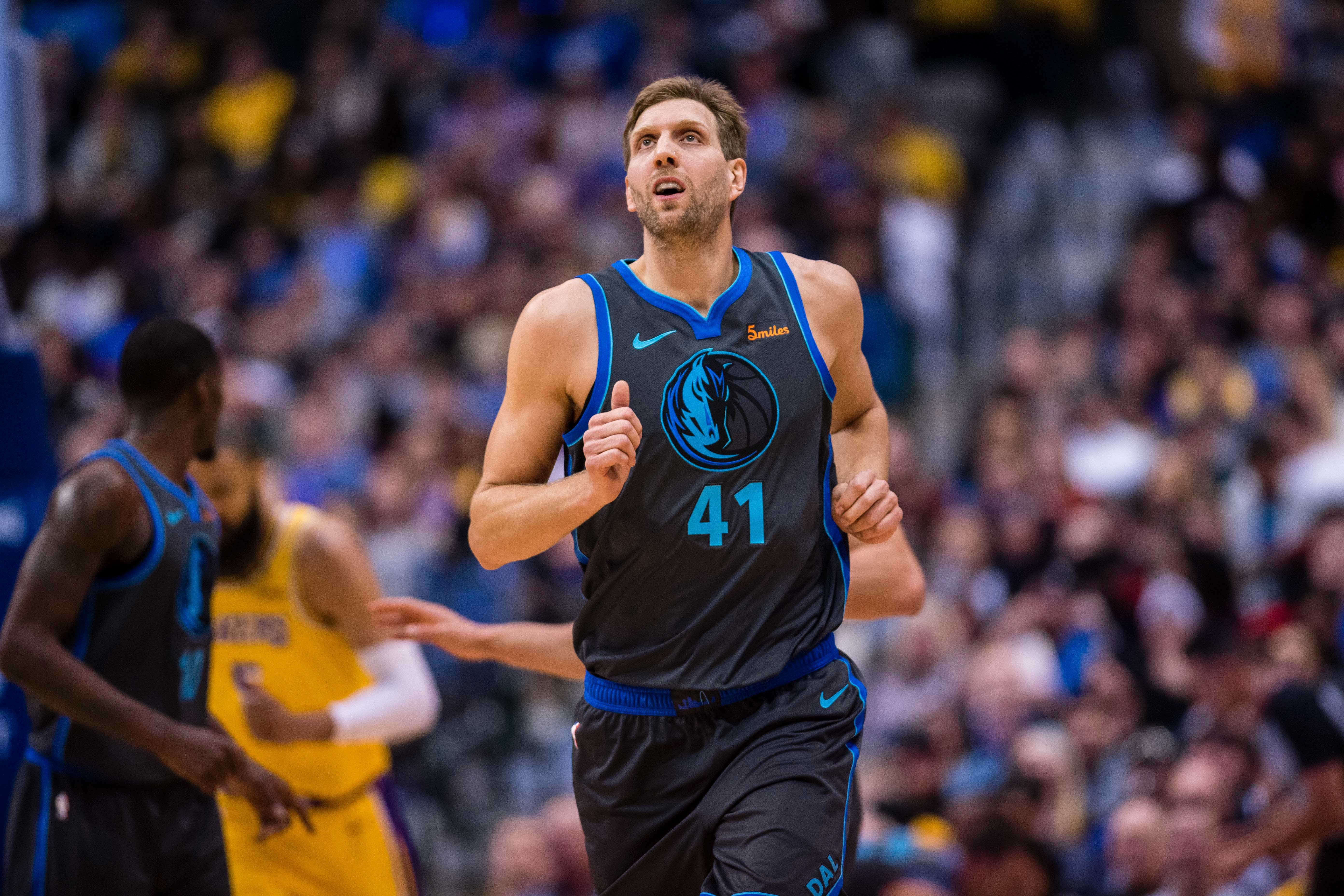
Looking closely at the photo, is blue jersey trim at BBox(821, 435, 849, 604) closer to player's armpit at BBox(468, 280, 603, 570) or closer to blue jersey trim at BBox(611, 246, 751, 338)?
blue jersey trim at BBox(611, 246, 751, 338)

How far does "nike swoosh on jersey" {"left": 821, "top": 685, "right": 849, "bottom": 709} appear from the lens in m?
3.92

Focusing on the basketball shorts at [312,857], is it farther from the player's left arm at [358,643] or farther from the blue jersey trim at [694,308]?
the blue jersey trim at [694,308]

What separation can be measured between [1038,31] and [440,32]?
238 inches

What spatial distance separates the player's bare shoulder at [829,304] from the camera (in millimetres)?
4113

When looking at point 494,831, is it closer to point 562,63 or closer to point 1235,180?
point 1235,180

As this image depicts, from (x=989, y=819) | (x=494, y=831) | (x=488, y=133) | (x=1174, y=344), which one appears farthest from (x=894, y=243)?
(x=989, y=819)

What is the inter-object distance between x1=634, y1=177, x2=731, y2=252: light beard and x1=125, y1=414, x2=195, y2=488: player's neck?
1.59 m

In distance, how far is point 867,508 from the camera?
3871 millimetres

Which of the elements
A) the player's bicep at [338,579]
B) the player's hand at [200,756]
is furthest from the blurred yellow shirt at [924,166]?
the player's hand at [200,756]

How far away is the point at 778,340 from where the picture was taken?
4016mm

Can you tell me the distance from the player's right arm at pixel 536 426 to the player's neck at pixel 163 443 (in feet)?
3.65

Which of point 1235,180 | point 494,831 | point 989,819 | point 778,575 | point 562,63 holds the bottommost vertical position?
point 494,831

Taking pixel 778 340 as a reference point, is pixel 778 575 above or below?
below

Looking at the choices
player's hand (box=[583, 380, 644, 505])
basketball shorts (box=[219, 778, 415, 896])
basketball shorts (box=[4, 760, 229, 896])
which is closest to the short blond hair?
player's hand (box=[583, 380, 644, 505])
